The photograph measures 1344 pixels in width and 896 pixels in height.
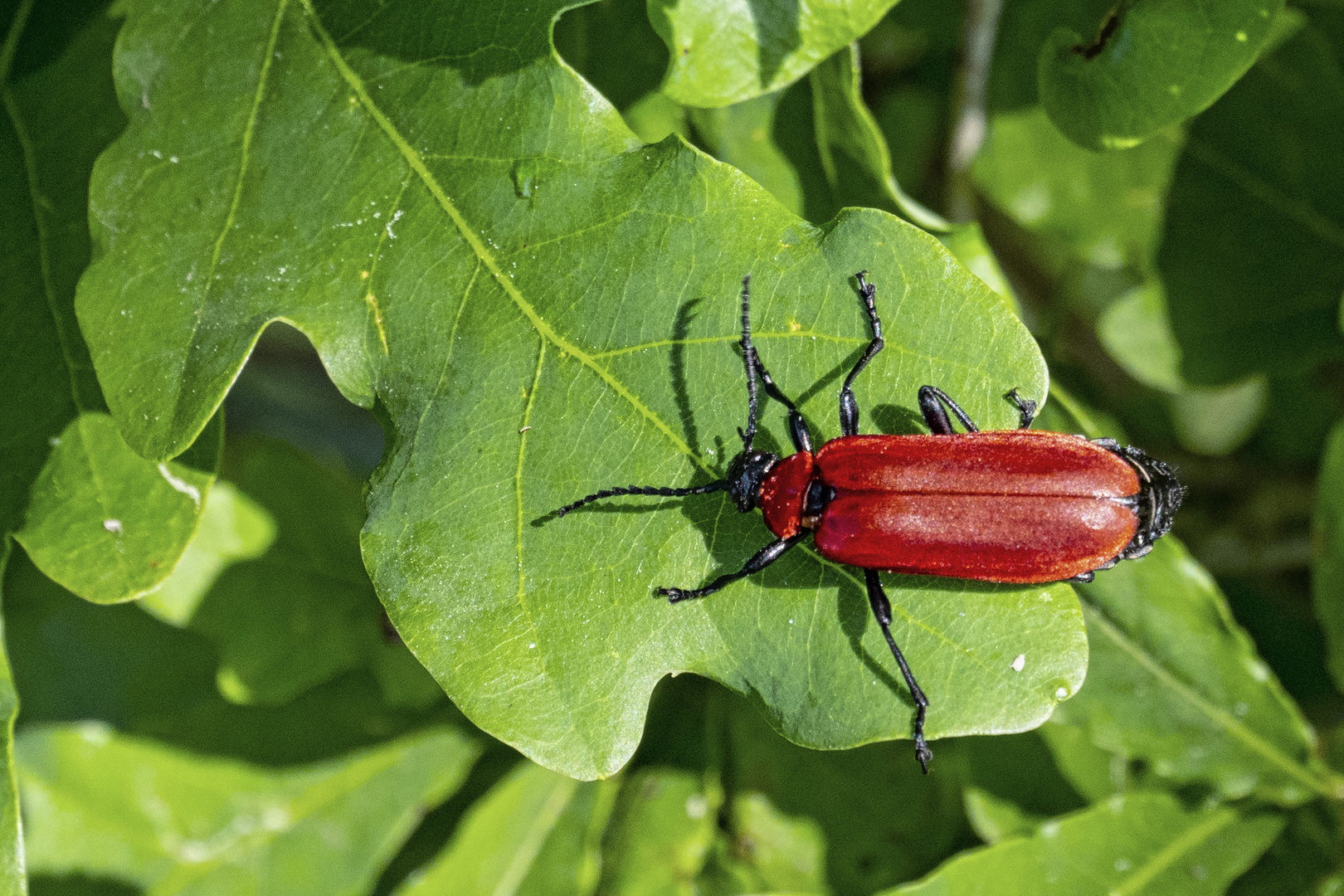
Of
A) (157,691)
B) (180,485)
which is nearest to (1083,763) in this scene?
(180,485)

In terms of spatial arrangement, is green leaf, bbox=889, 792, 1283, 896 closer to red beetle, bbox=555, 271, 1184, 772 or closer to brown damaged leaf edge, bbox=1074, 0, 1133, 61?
red beetle, bbox=555, 271, 1184, 772

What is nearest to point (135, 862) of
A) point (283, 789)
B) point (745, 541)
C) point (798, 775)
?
point (283, 789)

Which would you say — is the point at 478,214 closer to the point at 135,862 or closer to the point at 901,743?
the point at 901,743

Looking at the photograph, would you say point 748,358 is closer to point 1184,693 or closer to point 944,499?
point 944,499

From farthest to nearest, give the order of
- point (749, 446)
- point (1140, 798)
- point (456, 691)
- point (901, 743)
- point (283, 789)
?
point (283, 789) → point (901, 743) → point (1140, 798) → point (749, 446) → point (456, 691)

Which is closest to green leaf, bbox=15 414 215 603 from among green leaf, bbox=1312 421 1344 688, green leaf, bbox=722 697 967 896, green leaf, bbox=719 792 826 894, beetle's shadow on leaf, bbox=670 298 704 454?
beetle's shadow on leaf, bbox=670 298 704 454

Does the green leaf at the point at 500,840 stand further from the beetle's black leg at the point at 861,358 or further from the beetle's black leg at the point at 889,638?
the beetle's black leg at the point at 861,358
